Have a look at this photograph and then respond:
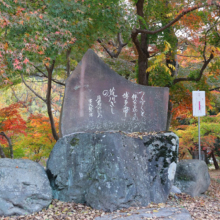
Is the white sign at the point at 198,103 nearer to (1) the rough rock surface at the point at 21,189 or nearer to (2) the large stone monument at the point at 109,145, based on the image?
(2) the large stone monument at the point at 109,145

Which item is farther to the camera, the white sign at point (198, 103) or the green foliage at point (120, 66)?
the green foliage at point (120, 66)

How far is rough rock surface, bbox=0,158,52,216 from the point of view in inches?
172

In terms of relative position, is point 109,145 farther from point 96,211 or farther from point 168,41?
point 168,41

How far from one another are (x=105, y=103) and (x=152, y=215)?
2.71 metres

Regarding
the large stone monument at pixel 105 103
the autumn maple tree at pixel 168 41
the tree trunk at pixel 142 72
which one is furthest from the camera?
the tree trunk at pixel 142 72

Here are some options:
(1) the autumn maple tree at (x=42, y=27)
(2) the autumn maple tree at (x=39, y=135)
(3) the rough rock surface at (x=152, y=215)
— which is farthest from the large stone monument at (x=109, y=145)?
(2) the autumn maple tree at (x=39, y=135)

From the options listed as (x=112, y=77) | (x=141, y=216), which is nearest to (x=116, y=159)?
(x=141, y=216)

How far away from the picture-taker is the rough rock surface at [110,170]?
4.81 m

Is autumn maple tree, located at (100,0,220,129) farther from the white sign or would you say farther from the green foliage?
the white sign

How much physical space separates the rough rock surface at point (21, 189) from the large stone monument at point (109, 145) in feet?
1.56

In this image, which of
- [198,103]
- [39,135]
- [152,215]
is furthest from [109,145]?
[39,135]

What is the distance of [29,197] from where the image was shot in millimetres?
4566

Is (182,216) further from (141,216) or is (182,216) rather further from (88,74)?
(88,74)

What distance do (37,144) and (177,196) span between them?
6.75 metres
